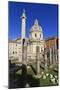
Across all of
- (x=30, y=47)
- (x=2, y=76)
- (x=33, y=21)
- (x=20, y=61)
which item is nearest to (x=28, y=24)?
(x=33, y=21)

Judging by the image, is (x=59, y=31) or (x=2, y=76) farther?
(x=59, y=31)

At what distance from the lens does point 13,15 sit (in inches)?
78.4

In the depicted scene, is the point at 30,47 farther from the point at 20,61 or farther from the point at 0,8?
the point at 0,8

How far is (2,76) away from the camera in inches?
77.4

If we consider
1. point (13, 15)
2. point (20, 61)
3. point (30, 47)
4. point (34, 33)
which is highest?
point (13, 15)

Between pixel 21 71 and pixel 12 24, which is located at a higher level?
pixel 12 24

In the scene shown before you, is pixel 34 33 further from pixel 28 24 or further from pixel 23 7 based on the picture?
pixel 23 7

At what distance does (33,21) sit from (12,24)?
0.21 m

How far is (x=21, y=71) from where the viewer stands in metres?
2.00

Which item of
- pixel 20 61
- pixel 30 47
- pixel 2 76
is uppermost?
pixel 30 47

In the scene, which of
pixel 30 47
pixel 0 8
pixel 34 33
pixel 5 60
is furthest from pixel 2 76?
pixel 0 8

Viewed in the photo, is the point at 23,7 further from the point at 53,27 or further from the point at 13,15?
the point at 53,27

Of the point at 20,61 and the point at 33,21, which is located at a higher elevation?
the point at 33,21

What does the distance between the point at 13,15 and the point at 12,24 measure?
9cm
